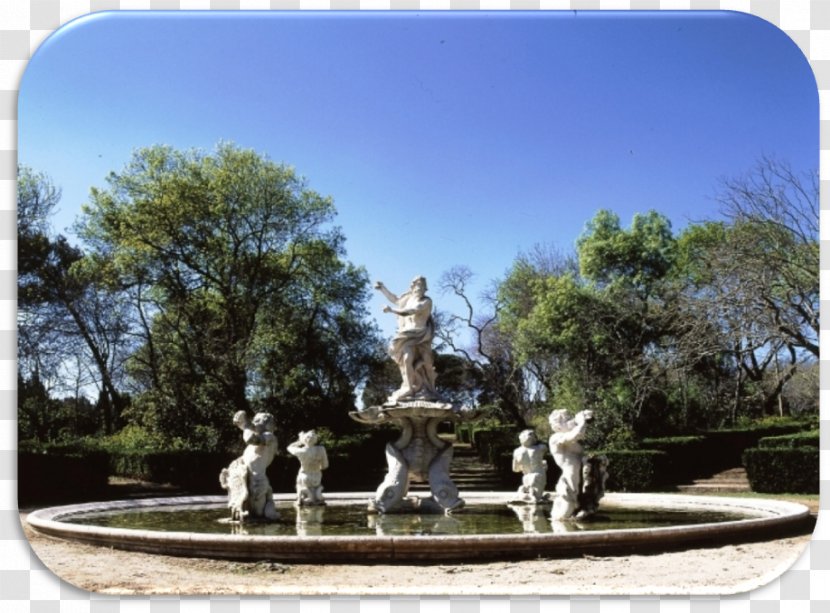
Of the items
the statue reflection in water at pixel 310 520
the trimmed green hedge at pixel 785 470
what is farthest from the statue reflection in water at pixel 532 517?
the trimmed green hedge at pixel 785 470

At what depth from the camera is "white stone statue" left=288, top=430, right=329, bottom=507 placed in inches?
546

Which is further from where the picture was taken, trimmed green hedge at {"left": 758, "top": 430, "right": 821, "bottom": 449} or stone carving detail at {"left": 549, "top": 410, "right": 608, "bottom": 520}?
trimmed green hedge at {"left": 758, "top": 430, "right": 821, "bottom": 449}

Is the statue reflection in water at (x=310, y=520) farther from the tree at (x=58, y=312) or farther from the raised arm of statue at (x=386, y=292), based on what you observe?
the tree at (x=58, y=312)

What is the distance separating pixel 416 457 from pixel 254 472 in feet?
8.75

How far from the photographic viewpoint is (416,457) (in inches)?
506

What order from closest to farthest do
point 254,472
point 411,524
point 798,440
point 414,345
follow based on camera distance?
point 254,472 → point 411,524 → point 414,345 → point 798,440

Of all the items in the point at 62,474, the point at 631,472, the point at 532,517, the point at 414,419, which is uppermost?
the point at 414,419


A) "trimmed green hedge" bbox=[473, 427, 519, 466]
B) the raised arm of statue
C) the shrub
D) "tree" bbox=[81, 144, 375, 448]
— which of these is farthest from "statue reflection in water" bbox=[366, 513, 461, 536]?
"tree" bbox=[81, 144, 375, 448]

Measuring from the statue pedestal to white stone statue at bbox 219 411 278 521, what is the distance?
5.70 feet

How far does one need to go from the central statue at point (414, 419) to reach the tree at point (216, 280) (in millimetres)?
15271

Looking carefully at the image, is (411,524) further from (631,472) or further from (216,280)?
(216,280)

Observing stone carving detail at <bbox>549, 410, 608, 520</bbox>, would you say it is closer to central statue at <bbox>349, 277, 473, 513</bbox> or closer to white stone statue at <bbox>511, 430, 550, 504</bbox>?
central statue at <bbox>349, 277, 473, 513</bbox>

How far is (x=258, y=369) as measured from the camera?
2930cm

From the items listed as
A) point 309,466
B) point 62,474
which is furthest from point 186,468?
point 309,466
